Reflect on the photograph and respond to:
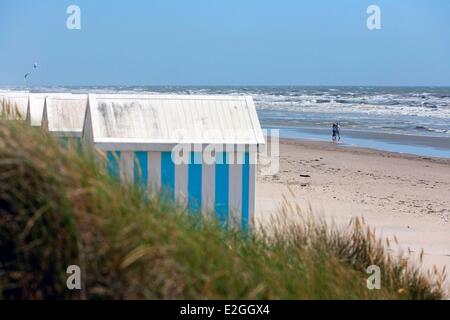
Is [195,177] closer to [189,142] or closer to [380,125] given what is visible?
[189,142]

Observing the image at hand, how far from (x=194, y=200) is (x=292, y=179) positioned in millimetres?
10026

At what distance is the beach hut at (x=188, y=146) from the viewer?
16.7 feet

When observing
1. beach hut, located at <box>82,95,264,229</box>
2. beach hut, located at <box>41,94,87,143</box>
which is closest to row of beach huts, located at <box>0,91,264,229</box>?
beach hut, located at <box>82,95,264,229</box>

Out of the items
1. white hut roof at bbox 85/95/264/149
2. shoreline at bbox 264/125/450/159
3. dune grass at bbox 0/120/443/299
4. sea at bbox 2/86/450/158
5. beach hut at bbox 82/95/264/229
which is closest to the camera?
dune grass at bbox 0/120/443/299

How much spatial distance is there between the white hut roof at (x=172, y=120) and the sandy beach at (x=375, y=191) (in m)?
1.27

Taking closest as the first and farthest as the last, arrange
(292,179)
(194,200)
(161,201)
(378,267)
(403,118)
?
1. (161,201)
2. (378,267)
3. (194,200)
4. (292,179)
5. (403,118)

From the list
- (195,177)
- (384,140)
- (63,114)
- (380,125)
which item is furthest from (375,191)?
(380,125)

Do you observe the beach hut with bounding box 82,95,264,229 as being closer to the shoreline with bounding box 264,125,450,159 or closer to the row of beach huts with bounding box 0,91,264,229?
the row of beach huts with bounding box 0,91,264,229

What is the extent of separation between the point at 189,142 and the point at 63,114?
1777 mm

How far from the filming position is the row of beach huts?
5.09 meters

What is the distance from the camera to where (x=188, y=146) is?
5.12 metres

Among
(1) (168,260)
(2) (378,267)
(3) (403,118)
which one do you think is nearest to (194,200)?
(2) (378,267)
